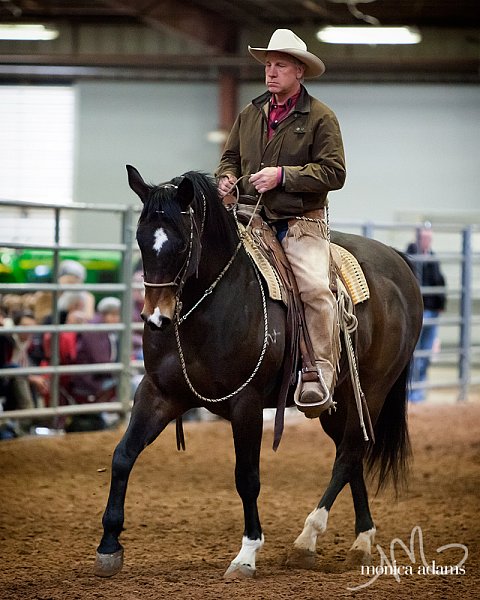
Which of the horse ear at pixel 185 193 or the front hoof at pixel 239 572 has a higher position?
the horse ear at pixel 185 193

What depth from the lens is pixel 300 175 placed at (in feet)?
14.4

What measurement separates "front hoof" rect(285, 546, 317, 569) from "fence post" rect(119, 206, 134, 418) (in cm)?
454

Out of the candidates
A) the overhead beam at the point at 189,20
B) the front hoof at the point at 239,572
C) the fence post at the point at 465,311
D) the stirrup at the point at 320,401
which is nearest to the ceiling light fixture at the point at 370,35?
the overhead beam at the point at 189,20

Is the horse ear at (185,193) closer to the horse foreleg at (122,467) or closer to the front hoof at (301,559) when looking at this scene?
the horse foreleg at (122,467)

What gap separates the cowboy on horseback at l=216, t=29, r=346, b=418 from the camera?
14.4 ft

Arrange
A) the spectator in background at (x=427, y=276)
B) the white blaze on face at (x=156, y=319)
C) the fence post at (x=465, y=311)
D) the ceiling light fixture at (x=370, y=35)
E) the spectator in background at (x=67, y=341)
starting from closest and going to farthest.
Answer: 1. the white blaze on face at (x=156, y=319)
2. the spectator in background at (x=67, y=341)
3. the spectator in background at (x=427, y=276)
4. the fence post at (x=465, y=311)
5. the ceiling light fixture at (x=370, y=35)

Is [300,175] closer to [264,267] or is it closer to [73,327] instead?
[264,267]

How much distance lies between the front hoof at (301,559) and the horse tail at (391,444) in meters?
0.82

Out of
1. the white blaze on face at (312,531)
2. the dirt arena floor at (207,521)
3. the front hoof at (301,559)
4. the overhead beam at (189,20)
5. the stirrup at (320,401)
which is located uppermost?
the overhead beam at (189,20)

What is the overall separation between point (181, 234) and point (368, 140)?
14.9 meters

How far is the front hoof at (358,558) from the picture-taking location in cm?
452

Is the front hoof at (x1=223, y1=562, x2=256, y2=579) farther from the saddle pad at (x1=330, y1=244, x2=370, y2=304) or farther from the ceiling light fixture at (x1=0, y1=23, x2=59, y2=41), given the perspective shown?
the ceiling light fixture at (x1=0, y1=23, x2=59, y2=41)

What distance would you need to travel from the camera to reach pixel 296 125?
4.51 m

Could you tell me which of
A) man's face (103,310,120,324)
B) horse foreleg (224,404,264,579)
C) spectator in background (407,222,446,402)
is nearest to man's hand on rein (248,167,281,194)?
horse foreleg (224,404,264,579)
